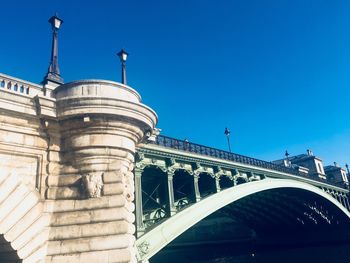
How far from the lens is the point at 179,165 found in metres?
20.1

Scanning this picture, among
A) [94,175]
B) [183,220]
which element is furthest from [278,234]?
[94,175]

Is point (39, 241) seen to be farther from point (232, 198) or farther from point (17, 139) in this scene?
point (232, 198)

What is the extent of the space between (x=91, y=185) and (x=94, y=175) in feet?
1.23

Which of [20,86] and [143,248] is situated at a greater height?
[20,86]

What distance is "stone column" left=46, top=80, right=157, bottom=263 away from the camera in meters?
10.5

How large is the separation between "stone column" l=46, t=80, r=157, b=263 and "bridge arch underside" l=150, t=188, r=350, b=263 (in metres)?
28.6

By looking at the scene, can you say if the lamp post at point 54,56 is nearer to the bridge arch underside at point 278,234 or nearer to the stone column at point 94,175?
the stone column at point 94,175

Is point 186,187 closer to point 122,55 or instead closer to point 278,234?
point 122,55

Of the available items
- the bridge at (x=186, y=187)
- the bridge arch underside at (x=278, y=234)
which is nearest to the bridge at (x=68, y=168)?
the bridge at (x=186, y=187)

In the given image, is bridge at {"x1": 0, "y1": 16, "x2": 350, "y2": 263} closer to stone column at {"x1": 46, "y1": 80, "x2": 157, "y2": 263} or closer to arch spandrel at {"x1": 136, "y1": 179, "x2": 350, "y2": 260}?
stone column at {"x1": 46, "y1": 80, "x2": 157, "y2": 263}

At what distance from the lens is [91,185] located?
430 inches

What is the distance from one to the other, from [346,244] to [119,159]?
4861 cm

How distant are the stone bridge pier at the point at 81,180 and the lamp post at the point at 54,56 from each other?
991mm

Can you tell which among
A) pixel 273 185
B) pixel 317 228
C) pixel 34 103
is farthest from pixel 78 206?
pixel 317 228
